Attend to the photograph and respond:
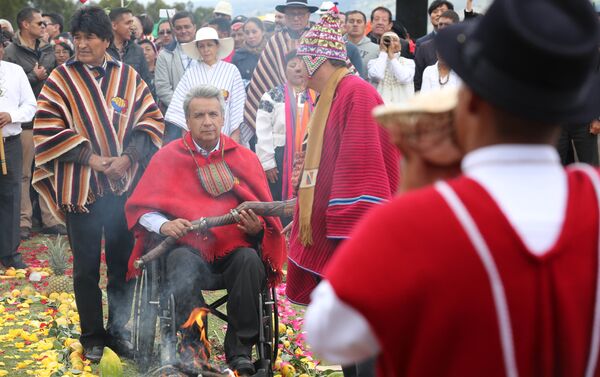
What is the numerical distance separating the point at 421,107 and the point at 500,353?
1.96 ft

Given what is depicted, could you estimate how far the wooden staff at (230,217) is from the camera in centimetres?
568

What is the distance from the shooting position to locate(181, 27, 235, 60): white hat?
963cm

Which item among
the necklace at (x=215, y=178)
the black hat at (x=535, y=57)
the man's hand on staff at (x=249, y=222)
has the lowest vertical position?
the man's hand on staff at (x=249, y=222)

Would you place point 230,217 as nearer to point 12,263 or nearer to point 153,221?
point 153,221

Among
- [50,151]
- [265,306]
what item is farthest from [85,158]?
[265,306]

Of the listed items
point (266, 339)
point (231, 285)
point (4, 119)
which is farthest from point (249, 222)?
point (4, 119)

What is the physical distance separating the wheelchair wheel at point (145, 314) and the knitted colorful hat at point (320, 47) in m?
1.62

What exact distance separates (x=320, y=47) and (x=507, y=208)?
11.2 feet

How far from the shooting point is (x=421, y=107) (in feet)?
7.00

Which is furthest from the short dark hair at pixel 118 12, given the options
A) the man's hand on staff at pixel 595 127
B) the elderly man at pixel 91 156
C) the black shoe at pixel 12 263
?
the man's hand on staff at pixel 595 127

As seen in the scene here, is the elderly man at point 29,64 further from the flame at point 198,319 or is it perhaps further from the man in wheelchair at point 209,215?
the flame at point 198,319

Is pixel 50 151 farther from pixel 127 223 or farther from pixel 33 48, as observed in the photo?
pixel 33 48

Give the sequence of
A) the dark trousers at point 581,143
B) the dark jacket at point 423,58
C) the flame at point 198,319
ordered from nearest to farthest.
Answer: the flame at point 198,319 < the dark trousers at point 581,143 < the dark jacket at point 423,58

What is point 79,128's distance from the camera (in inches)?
245
